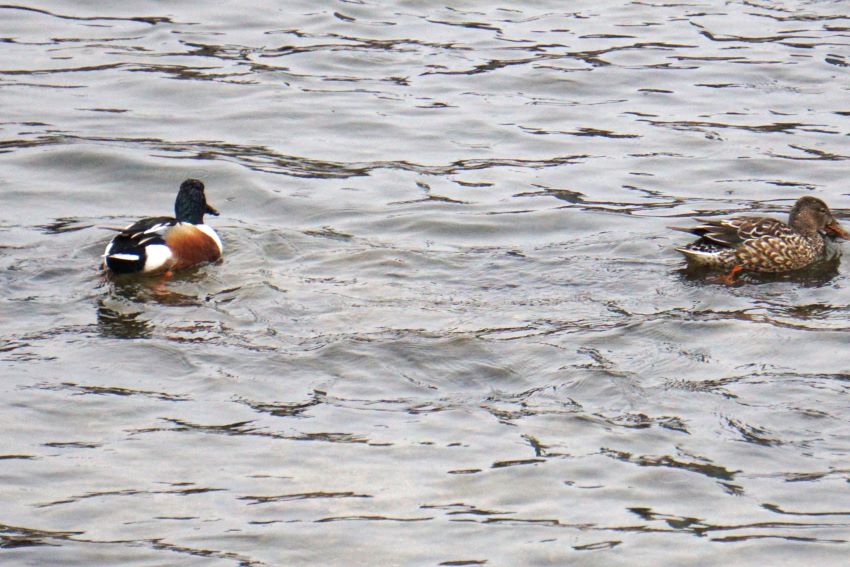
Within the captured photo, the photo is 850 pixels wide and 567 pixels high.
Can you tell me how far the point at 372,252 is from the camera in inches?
443

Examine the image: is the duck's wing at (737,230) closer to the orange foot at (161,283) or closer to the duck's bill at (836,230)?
the duck's bill at (836,230)

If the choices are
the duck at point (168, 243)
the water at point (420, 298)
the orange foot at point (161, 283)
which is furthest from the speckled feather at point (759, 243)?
the orange foot at point (161, 283)

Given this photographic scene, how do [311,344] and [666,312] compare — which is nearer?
[311,344]

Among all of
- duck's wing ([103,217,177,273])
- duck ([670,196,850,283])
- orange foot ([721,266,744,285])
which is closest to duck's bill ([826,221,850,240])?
duck ([670,196,850,283])

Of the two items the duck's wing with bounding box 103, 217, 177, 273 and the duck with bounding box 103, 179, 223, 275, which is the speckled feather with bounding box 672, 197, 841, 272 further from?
the duck's wing with bounding box 103, 217, 177, 273

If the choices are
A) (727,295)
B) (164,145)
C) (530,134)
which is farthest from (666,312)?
(164,145)

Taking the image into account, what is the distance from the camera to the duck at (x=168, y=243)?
1070 cm

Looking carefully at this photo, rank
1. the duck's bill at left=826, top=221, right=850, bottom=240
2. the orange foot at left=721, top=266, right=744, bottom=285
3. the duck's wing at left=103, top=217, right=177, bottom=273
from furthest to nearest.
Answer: the duck's bill at left=826, top=221, right=850, bottom=240, the orange foot at left=721, top=266, right=744, bottom=285, the duck's wing at left=103, top=217, right=177, bottom=273

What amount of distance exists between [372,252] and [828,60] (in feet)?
27.1

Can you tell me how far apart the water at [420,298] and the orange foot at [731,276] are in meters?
0.13

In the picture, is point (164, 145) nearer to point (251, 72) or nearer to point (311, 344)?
Answer: point (251, 72)

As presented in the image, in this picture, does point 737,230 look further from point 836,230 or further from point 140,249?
point 140,249

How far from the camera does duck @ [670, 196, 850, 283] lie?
36.3 ft

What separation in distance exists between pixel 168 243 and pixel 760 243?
466cm
